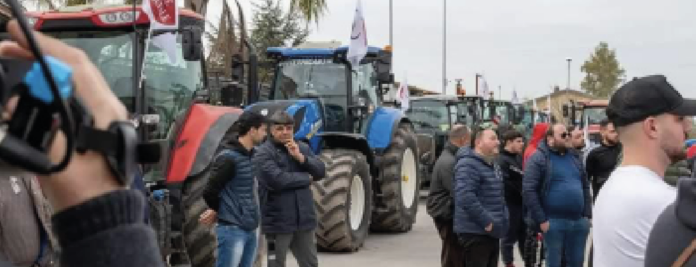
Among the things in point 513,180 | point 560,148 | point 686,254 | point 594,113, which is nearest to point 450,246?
point 560,148

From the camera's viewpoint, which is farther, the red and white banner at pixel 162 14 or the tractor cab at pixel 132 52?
the tractor cab at pixel 132 52

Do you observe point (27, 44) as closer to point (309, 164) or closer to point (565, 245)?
point (309, 164)

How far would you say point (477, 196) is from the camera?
6359mm

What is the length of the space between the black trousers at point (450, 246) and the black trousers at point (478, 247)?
13.0 inches

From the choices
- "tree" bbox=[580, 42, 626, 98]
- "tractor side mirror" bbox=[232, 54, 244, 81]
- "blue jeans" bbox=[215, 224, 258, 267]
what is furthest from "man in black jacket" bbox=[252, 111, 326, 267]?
"tree" bbox=[580, 42, 626, 98]

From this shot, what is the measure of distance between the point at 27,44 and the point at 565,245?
251 inches

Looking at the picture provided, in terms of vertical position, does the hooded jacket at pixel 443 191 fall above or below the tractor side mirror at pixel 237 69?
below

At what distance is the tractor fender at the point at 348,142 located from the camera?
31.9 ft

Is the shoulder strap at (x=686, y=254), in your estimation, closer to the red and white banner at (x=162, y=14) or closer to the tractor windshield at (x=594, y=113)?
the red and white banner at (x=162, y=14)

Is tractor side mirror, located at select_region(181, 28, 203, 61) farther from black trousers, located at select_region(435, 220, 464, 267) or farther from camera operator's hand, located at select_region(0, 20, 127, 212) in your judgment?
camera operator's hand, located at select_region(0, 20, 127, 212)

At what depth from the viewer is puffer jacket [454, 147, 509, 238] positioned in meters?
6.24

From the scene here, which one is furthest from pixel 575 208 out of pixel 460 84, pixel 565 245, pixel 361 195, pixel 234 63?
pixel 460 84

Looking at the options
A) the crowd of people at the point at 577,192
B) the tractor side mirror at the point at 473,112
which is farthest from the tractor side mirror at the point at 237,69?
the tractor side mirror at the point at 473,112

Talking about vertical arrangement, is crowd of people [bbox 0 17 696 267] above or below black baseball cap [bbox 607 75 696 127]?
below
